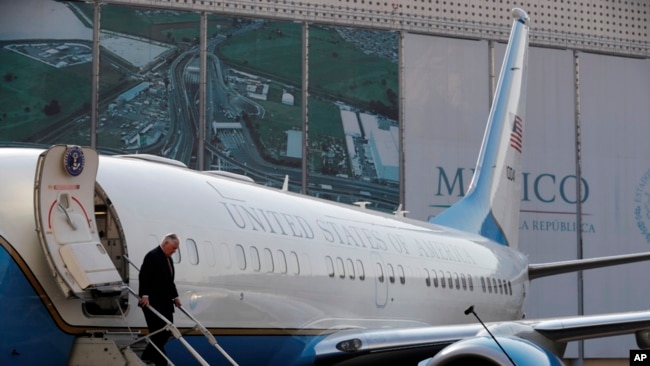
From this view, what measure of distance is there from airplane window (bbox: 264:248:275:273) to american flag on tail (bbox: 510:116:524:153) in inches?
452

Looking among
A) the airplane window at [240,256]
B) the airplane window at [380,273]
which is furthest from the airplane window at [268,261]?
the airplane window at [380,273]

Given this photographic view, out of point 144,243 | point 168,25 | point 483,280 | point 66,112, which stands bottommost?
point 483,280

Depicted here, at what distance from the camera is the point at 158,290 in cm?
967

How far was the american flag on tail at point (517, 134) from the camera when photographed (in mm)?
22913

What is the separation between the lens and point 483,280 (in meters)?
19.4

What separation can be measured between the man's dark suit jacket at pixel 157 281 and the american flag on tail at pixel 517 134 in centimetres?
1407

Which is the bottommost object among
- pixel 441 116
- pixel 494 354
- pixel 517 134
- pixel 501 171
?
pixel 494 354

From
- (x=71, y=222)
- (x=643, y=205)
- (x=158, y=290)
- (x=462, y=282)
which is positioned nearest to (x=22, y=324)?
(x=71, y=222)

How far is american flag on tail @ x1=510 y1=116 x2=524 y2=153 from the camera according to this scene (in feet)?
Result: 75.2

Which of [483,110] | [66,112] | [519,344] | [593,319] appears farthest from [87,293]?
[483,110]

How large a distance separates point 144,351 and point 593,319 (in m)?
5.17

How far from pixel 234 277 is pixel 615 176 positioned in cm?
2534

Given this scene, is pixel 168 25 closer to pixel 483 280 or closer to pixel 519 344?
pixel 483 280

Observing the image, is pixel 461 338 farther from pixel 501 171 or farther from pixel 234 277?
pixel 501 171
